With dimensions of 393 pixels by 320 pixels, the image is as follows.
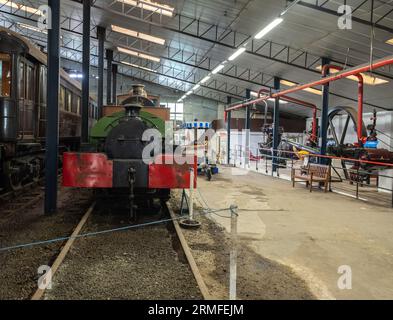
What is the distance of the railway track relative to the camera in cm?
301

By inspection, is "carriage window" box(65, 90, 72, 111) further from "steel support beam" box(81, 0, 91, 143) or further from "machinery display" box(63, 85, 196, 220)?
"machinery display" box(63, 85, 196, 220)

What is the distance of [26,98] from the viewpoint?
719cm

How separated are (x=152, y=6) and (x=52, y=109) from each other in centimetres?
885

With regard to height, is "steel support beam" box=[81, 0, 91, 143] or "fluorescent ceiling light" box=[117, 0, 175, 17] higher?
"fluorescent ceiling light" box=[117, 0, 175, 17]

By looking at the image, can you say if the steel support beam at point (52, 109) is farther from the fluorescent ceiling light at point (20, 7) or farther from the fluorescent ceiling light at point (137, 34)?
the fluorescent ceiling light at point (20, 7)

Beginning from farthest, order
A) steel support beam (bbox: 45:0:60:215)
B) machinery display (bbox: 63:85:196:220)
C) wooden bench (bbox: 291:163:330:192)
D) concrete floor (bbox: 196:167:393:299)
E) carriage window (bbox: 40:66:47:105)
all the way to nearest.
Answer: wooden bench (bbox: 291:163:330:192)
carriage window (bbox: 40:66:47:105)
steel support beam (bbox: 45:0:60:215)
machinery display (bbox: 63:85:196:220)
concrete floor (bbox: 196:167:393:299)

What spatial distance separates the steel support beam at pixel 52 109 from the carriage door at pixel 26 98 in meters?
1.27

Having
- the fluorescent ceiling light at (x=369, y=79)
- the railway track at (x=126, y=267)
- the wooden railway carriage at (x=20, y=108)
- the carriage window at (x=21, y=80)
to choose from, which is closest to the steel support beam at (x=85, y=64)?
the wooden railway carriage at (x=20, y=108)

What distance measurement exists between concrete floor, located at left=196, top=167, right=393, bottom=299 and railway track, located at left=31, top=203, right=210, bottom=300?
118 cm

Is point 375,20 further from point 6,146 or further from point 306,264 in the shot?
point 6,146

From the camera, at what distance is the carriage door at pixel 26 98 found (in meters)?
6.82

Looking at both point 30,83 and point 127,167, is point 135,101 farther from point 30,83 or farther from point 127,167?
point 127,167

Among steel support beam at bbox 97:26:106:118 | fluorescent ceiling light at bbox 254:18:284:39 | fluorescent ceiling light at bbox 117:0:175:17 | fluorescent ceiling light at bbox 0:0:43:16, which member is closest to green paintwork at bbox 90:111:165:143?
fluorescent ceiling light at bbox 254:18:284:39
